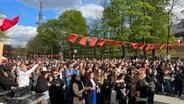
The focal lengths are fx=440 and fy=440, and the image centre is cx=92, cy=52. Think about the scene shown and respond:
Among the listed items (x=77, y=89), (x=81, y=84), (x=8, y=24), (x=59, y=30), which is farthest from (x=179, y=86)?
(x=59, y=30)

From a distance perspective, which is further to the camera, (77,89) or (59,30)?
(59,30)

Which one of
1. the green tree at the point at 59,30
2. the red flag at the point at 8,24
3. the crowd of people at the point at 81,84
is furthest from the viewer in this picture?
the green tree at the point at 59,30

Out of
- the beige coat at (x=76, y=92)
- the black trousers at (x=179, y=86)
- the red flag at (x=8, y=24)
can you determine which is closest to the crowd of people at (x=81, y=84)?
the beige coat at (x=76, y=92)

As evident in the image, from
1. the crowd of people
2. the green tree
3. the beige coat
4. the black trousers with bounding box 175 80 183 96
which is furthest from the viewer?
the green tree

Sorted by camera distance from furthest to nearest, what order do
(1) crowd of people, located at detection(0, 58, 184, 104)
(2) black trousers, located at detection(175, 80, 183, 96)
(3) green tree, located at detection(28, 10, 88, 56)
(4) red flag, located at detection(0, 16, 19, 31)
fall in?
(3) green tree, located at detection(28, 10, 88, 56) < (2) black trousers, located at detection(175, 80, 183, 96) < (4) red flag, located at detection(0, 16, 19, 31) < (1) crowd of people, located at detection(0, 58, 184, 104)

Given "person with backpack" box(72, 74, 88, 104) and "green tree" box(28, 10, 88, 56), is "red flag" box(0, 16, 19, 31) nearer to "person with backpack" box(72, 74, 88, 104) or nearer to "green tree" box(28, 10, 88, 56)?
"person with backpack" box(72, 74, 88, 104)

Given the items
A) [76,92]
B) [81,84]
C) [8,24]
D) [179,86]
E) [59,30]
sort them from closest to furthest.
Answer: [76,92] → [81,84] → [8,24] → [179,86] → [59,30]

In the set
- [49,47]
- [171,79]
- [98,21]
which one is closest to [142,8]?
[98,21]

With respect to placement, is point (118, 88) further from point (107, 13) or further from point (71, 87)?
point (107, 13)

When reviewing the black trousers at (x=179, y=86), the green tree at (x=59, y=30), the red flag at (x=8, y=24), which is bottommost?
the black trousers at (x=179, y=86)

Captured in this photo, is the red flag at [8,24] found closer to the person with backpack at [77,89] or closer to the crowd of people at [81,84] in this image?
the crowd of people at [81,84]

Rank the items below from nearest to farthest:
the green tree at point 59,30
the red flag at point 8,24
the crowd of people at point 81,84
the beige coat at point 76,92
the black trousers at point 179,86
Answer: the crowd of people at point 81,84 < the beige coat at point 76,92 < the red flag at point 8,24 < the black trousers at point 179,86 < the green tree at point 59,30

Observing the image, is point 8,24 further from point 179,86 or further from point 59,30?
point 59,30

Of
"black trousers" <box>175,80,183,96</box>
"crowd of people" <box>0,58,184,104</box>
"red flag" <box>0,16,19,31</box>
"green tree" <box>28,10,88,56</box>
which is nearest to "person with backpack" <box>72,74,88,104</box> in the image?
"crowd of people" <box>0,58,184,104</box>
